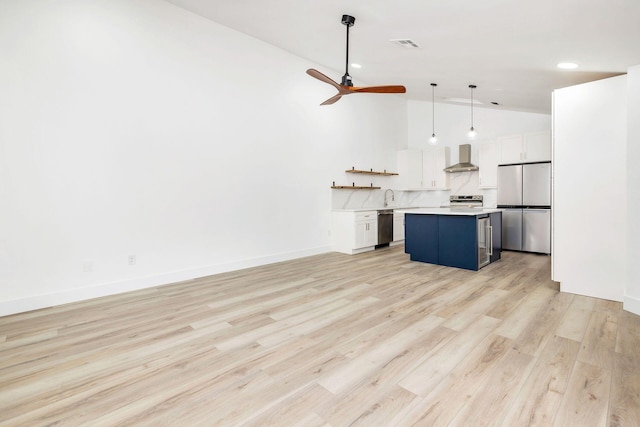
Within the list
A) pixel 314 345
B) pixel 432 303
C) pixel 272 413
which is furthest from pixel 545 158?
pixel 272 413

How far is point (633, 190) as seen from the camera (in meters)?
3.03

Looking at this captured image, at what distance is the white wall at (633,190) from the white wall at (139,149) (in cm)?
438

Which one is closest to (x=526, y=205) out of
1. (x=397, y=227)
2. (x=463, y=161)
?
(x=463, y=161)

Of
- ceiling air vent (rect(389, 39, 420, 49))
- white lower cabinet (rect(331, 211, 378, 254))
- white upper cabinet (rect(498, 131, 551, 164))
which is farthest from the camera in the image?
white lower cabinet (rect(331, 211, 378, 254))

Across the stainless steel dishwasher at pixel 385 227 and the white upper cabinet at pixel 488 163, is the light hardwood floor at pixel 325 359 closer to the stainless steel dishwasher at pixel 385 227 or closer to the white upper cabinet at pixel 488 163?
the stainless steel dishwasher at pixel 385 227

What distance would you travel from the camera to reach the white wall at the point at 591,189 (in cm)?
325

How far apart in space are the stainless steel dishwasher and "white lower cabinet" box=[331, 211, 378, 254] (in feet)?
0.48

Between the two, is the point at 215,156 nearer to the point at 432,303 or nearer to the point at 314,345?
the point at 314,345

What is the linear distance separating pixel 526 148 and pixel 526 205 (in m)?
1.15

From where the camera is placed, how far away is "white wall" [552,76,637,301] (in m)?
3.25

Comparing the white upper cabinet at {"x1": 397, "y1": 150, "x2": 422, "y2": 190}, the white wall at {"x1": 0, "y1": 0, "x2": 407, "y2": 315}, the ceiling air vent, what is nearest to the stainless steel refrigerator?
the white upper cabinet at {"x1": 397, "y1": 150, "x2": 422, "y2": 190}

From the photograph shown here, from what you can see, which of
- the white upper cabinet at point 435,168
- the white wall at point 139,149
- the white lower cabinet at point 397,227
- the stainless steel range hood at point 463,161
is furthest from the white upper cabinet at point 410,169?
the white wall at point 139,149

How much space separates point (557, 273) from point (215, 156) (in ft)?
15.6

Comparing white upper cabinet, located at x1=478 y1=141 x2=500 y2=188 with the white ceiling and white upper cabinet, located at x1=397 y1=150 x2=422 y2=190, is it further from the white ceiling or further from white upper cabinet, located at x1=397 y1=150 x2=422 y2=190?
white upper cabinet, located at x1=397 y1=150 x2=422 y2=190
